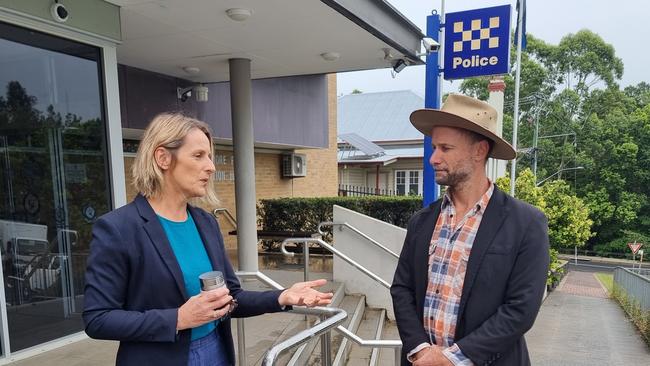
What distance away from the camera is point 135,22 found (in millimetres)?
3840

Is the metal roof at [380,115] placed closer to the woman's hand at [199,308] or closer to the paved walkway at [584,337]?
the paved walkway at [584,337]

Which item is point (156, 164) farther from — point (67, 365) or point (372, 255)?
point (372, 255)

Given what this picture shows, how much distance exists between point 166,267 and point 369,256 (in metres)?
4.43

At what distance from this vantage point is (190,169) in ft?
4.58

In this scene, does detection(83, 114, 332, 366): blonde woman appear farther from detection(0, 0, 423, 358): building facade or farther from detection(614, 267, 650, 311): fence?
detection(614, 267, 650, 311): fence

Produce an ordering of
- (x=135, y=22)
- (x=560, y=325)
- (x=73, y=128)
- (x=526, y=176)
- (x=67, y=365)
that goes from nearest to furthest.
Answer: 1. (x=67, y=365)
2. (x=73, y=128)
3. (x=135, y=22)
4. (x=560, y=325)
5. (x=526, y=176)

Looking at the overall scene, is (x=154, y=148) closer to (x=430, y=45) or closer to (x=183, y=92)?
(x=430, y=45)

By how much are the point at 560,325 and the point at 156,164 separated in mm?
7324

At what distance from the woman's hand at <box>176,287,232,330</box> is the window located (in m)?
20.0

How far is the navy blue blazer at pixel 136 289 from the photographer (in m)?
1.19

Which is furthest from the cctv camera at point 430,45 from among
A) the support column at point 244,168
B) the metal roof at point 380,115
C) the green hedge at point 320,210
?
the metal roof at point 380,115

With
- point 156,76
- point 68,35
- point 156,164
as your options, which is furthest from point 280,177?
point 156,164

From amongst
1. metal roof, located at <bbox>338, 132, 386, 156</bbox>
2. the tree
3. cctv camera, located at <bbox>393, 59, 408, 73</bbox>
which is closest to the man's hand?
cctv camera, located at <bbox>393, 59, 408, 73</bbox>

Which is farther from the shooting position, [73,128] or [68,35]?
[73,128]
